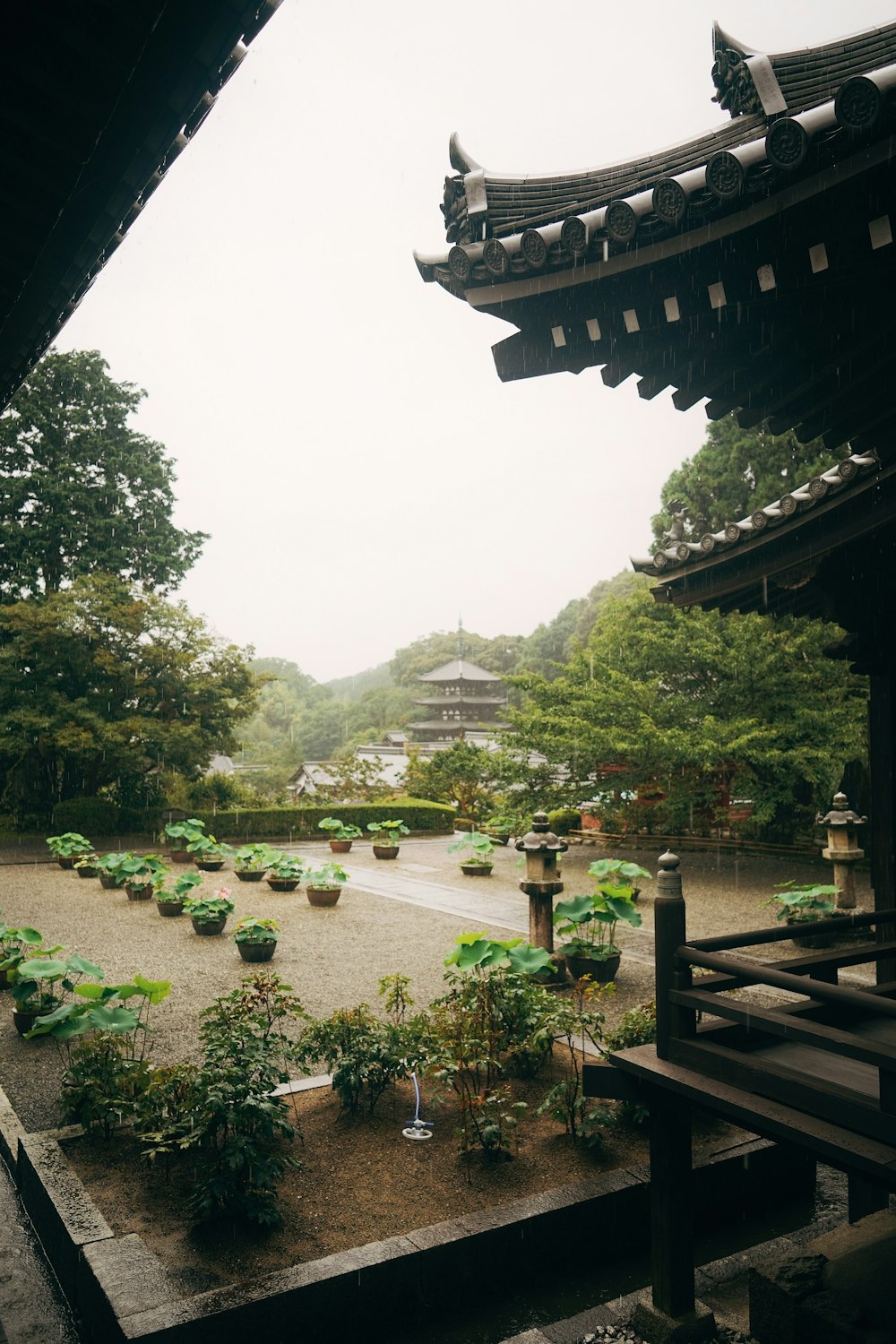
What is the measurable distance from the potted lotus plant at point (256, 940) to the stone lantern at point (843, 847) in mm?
5882

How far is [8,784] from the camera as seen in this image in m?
20.4

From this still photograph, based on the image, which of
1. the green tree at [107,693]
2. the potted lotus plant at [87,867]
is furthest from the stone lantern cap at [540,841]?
the green tree at [107,693]

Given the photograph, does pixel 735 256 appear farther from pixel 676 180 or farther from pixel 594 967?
pixel 594 967

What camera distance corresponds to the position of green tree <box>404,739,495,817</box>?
71.8ft

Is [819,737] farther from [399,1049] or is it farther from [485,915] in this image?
[399,1049]

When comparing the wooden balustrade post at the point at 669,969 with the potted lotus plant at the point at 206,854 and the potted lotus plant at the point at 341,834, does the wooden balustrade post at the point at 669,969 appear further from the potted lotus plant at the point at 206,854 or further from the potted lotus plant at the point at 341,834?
the potted lotus plant at the point at 341,834

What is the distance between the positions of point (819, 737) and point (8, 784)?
59.9 feet

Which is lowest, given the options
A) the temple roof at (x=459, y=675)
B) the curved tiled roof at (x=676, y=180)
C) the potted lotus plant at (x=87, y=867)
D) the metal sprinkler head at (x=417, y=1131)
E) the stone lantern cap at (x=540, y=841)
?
the potted lotus plant at (x=87, y=867)

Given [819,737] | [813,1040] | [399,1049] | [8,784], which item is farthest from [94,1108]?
[8,784]

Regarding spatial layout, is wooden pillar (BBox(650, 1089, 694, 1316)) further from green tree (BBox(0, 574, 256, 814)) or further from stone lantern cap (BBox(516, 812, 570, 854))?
green tree (BBox(0, 574, 256, 814))

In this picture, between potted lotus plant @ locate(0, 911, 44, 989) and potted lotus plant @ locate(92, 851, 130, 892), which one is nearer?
potted lotus plant @ locate(0, 911, 44, 989)

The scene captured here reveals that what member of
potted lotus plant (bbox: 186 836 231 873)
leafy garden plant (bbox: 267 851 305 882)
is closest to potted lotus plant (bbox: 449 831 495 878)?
leafy garden plant (bbox: 267 851 305 882)

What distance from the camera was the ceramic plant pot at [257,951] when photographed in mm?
7930

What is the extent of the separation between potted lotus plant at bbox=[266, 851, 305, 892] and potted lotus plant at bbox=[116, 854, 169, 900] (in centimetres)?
160
